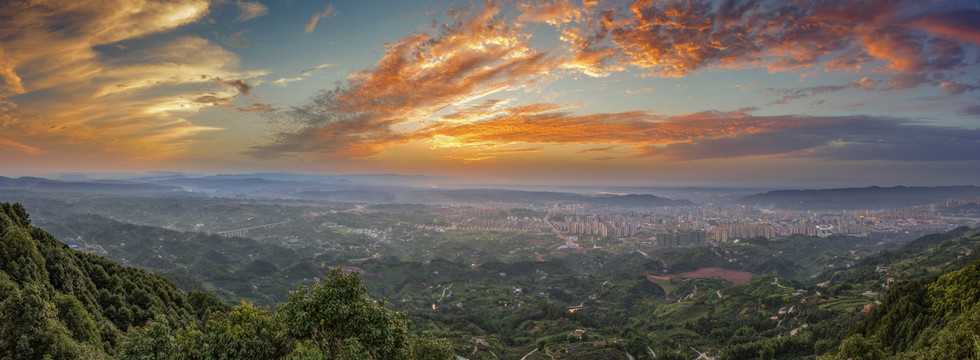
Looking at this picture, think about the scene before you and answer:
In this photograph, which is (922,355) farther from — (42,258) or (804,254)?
(804,254)

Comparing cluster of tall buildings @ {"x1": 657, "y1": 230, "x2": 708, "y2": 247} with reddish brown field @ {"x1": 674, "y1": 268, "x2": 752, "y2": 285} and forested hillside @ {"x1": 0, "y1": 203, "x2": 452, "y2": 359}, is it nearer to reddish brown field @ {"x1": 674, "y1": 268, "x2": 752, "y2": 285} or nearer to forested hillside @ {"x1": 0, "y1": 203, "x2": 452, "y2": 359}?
Result: reddish brown field @ {"x1": 674, "y1": 268, "x2": 752, "y2": 285}

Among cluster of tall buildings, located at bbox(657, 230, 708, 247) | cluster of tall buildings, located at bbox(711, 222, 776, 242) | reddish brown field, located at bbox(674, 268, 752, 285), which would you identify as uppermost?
cluster of tall buildings, located at bbox(711, 222, 776, 242)

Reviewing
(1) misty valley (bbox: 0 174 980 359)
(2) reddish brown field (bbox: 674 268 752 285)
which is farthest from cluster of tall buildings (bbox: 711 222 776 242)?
(2) reddish brown field (bbox: 674 268 752 285)

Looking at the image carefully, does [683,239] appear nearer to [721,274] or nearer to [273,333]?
[721,274]

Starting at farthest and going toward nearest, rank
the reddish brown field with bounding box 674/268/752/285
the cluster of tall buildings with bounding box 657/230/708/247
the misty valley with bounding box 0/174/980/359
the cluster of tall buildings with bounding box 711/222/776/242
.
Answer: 1. the cluster of tall buildings with bounding box 711/222/776/242
2. the cluster of tall buildings with bounding box 657/230/708/247
3. the reddish brown field with bounding box 674/268/752/285
4. the misty valley with bounding box 0/174/980/359

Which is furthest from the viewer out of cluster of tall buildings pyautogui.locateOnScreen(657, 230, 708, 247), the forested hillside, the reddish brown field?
cluster of tall buildings pyautogui.locateOnScreen(657, 230, 708, 247)

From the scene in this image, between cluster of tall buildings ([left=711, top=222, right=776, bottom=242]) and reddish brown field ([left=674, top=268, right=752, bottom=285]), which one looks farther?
cluster of tall buildings ([left=711, top=222, right=776, bottom=242])

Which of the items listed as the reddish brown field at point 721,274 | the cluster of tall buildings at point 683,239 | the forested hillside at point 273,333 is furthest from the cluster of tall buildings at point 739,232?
the forested hillside at point 273,333

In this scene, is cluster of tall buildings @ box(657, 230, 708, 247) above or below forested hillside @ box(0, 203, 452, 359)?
below

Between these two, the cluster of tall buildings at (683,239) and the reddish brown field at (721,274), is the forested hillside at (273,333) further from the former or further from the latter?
the cluster of tall buildings at (683,239)
